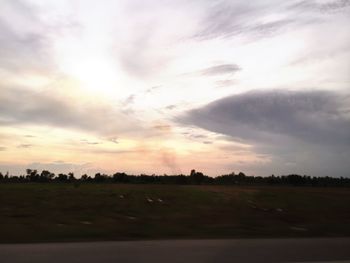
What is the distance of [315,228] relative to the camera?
17250 mm

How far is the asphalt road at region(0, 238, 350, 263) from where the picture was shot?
971cm

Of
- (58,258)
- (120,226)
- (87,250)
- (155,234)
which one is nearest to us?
(58,258)

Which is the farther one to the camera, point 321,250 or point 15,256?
point 321,250

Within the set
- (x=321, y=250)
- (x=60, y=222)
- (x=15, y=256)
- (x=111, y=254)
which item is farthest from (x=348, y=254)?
(x=60, y=222)

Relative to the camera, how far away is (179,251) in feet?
34.9

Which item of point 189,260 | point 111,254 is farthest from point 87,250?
point 189,260

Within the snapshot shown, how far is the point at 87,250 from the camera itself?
412 inches

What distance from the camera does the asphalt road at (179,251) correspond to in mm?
9711

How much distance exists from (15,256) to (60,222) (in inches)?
331

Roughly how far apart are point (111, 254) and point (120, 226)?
23.2 feet

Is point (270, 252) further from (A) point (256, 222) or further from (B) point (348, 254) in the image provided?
(A) point (256, 222)

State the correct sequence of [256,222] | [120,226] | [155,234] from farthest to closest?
1. [256,222]
2. [120,226]
3. [155,234]

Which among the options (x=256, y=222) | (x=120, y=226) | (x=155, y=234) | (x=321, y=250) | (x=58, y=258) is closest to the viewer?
(x=58, y=258)

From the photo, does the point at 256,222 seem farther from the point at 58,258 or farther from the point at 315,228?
the point at 58,258
